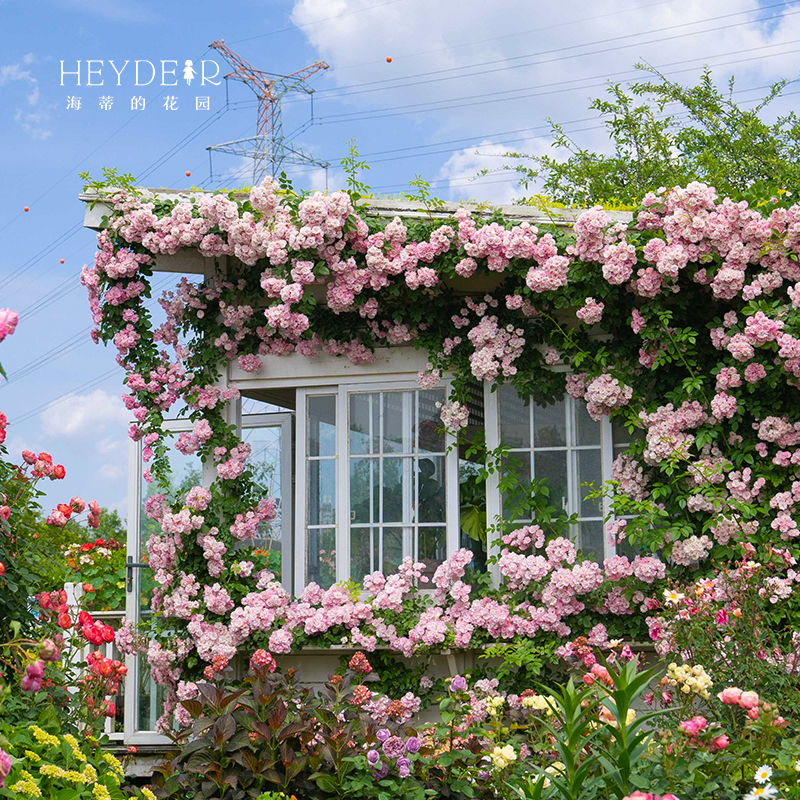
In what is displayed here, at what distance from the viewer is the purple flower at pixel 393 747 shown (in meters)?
3.76

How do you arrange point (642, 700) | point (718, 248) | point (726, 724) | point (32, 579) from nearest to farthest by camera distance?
point (726, 724), point (32, 579), point (642, 700), point (718, 248)

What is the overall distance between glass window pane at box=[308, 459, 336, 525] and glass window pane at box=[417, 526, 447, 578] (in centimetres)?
62

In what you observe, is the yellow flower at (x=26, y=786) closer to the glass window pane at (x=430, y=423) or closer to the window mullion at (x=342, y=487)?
the window mullion at (x=342, y=487)

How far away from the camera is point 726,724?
3.52 meters

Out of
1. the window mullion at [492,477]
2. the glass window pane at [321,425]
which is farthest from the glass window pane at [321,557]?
the window mullion at [492,477]

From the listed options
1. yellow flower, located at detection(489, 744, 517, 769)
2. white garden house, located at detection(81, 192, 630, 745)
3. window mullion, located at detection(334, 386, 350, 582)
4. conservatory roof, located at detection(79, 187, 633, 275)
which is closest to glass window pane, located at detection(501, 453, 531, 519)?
white garden house, located at detection(81, 192, 630, 745)

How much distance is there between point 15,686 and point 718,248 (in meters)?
4.19

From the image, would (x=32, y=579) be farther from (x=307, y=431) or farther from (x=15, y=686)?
(x=307, y=431)

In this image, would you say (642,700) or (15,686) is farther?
(642,700)

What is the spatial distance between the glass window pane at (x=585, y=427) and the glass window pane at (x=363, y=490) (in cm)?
132

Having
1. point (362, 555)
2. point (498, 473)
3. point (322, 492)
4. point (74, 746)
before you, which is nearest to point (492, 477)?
point (498, 473)

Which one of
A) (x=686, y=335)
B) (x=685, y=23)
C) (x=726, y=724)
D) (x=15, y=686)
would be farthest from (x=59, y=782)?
(x=685, y=23)

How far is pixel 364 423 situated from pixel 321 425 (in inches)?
12.4

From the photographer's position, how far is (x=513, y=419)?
5.90m
